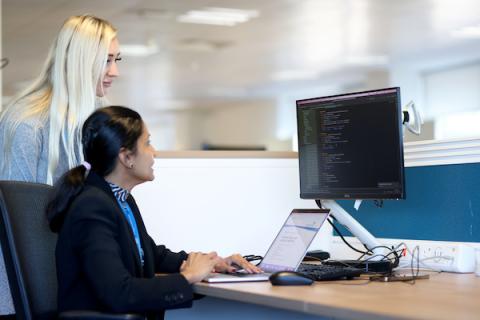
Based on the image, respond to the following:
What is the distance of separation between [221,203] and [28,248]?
3.37 ft

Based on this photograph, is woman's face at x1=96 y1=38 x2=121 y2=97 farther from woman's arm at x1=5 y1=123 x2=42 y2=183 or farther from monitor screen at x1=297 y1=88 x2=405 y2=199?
monitor screen at x1=297 y1=88 x2=405 y2=199

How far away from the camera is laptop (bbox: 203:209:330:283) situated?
7.45 ft

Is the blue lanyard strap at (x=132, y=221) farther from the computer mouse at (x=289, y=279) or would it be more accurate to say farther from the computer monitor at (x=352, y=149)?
the computer monitor at (x=352, y=149)

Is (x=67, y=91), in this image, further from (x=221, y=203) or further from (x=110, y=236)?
(x=221, y=203)

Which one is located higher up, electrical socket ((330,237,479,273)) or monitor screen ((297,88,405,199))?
monitor screen ((297,88,405,199))

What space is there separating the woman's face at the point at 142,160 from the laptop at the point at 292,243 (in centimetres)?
32

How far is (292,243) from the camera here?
2.36 metres

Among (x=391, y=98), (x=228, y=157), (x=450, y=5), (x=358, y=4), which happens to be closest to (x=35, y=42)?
(x=358, y=4)

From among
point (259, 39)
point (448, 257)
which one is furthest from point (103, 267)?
point (259, 39)

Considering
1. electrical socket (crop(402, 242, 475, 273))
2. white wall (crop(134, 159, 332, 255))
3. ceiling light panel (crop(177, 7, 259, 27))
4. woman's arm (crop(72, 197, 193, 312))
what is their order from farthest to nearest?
ceiling light panel (crop(177, 7, 259, 27))
white wall (crop(134, 159, 332, 255))
electrical socket (crop(402, 242, 475, 273))
woman's arm (crop(72, 197, 193, 312))

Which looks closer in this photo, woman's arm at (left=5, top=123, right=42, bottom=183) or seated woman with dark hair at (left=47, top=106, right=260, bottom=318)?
→ seated woman with dark hair at (left=47, top=106, right=260, bottom=318)

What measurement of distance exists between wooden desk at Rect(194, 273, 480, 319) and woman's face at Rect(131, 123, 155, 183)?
0.33 metres

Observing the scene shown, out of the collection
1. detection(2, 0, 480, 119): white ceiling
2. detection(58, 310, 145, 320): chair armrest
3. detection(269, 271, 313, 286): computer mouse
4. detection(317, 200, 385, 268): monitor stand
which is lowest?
detection(58, 310, 145, 320): chair armrest

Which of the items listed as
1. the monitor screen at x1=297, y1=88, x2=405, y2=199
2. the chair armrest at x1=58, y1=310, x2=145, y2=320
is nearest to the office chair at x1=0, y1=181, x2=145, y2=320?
the chair armrest at x1=58, y1=310, x2=145, y2=320
